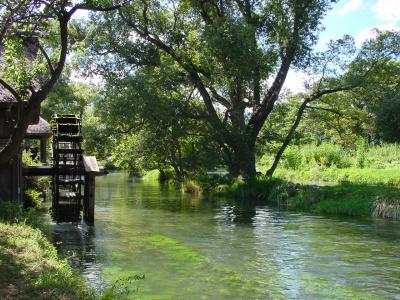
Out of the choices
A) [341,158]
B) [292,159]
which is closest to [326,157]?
[341,158]

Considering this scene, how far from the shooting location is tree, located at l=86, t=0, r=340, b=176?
25672 mm

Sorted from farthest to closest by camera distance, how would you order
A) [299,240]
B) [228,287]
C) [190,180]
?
[190,180] → [299,240] → [228,287]

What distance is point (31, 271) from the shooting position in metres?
7.88

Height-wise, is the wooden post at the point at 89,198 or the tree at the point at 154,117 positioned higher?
the tree at the point at 154,117

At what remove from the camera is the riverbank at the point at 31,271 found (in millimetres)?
6953

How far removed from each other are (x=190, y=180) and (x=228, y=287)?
23993 millimetres

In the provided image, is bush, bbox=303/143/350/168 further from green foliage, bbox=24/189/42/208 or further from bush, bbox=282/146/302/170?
green foliage, bbox=24/189/42/208

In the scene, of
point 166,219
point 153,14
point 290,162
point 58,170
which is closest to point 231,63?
point 153,14

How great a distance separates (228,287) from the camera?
9797 millimetres

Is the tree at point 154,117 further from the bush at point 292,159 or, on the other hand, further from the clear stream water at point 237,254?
the bush at point 292,159

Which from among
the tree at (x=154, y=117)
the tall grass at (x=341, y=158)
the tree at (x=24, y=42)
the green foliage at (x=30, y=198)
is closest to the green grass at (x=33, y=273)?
the tree at (x=24, y=42)

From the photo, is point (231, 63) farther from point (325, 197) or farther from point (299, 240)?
point (299, 240)

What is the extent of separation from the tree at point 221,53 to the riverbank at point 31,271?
16.3 meters

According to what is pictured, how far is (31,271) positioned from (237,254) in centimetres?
630
